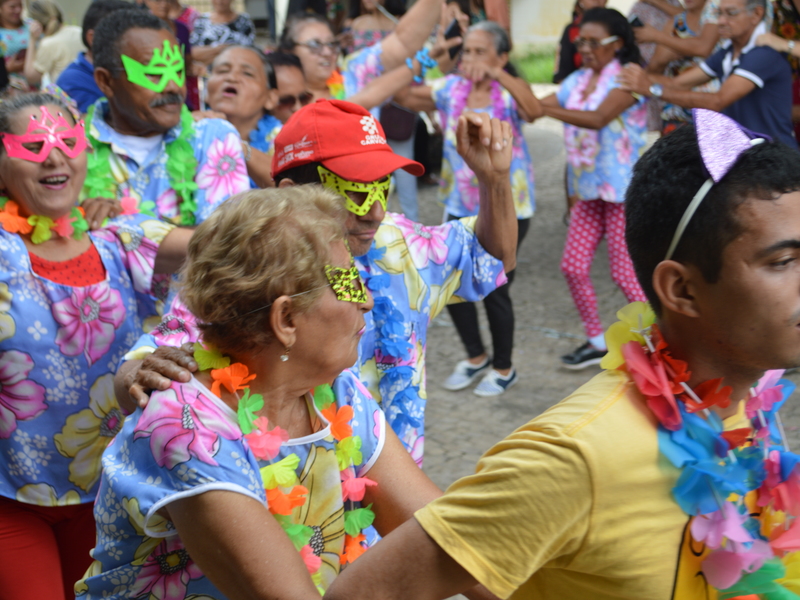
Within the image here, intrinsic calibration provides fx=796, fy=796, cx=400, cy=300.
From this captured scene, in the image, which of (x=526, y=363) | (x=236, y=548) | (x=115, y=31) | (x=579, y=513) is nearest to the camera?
(x=579, y=513)

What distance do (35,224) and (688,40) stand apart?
5.55 metres

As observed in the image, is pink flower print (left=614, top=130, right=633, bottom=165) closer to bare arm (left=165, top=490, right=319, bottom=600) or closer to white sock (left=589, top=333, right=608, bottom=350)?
white sock (left=589, top=333, right=608, bottom=350)

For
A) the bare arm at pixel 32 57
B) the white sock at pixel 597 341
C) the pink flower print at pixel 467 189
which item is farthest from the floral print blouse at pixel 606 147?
the bare arm at pixel 32 57

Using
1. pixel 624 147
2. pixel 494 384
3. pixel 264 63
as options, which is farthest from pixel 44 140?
pixel 624 147

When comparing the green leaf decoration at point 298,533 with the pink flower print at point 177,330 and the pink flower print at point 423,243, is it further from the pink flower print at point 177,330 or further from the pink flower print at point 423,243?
the pink flower print at point 423,243

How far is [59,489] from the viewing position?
2482mm

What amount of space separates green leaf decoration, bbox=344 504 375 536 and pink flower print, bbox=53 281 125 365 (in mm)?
1133

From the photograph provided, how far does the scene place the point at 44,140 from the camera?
2.59 meters

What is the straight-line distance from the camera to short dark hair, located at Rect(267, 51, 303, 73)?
15.2ft

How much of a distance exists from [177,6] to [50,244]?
4778mm

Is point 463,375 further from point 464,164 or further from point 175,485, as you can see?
point 175,485

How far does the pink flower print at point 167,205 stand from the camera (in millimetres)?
3209

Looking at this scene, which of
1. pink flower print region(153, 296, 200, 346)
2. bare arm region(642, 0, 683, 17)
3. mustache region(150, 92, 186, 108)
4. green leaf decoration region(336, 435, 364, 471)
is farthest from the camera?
bare arm region(642, 0, 683, 17)

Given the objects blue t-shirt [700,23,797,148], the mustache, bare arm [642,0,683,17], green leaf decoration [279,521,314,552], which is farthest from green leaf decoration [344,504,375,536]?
bare arm [642,0,683,17]
